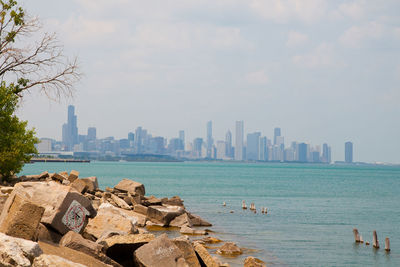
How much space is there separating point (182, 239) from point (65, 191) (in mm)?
3841

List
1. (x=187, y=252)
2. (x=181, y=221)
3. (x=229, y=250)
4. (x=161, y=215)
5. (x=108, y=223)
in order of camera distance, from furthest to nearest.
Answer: (x=181, y=221) → (x=161, y=215) → (x=229, y=250) → (x=108, y=223) → (x=187, y=252)

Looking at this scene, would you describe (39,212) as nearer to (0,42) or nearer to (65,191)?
(65,191)

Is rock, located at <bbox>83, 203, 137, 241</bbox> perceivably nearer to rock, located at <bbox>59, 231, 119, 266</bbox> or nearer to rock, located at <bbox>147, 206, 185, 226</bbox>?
rock, located at <bbox>59, 231, 119, 266</bbox>

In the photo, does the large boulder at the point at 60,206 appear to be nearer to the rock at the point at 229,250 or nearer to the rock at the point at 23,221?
the rock at the point at 23,221

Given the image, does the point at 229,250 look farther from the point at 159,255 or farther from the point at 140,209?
the point at 159,255

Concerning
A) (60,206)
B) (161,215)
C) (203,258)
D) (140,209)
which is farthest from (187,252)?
(140,209)

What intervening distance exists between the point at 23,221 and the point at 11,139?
22331 mm

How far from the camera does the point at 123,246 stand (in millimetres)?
14125

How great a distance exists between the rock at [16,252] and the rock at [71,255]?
5.09ft

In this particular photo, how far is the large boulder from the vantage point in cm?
1392

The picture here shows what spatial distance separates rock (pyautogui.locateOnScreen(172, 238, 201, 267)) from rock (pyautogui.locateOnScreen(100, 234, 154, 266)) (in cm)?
104

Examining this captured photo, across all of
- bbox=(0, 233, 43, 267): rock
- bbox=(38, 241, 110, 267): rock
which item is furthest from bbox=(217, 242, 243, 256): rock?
bbox=(0, 233, 43, 267): rock

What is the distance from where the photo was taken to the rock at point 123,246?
46.1ft

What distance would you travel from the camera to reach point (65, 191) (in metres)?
15.5
